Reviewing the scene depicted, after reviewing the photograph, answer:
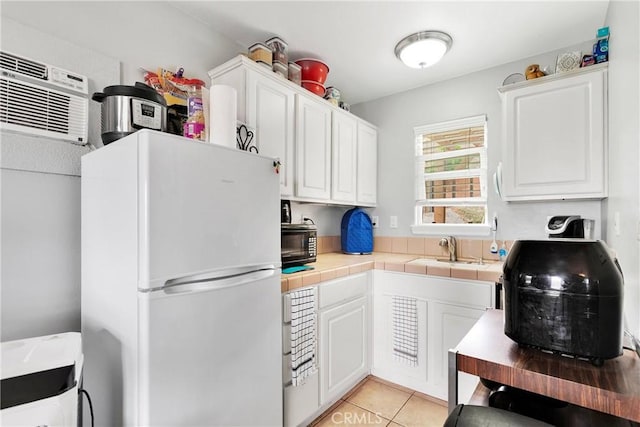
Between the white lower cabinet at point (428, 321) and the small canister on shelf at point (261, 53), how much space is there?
1677 millimetres

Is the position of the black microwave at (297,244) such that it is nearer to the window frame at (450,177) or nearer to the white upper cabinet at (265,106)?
the white upper cabinet at (265,106)

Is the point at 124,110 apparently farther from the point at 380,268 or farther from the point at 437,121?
the point at 437,121

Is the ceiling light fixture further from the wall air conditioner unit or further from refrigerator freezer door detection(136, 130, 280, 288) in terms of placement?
the wall air conditioner unit

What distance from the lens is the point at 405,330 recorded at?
2203mm

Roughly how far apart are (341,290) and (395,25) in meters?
1.75

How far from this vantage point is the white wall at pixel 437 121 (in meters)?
2.31

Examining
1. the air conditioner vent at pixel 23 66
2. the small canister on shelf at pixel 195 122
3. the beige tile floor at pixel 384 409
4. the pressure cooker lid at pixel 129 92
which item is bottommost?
the beige tile floor at pixel 384 409

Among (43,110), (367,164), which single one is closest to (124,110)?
(43,110)

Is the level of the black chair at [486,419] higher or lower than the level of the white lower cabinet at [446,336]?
higher

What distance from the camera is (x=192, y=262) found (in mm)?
1148

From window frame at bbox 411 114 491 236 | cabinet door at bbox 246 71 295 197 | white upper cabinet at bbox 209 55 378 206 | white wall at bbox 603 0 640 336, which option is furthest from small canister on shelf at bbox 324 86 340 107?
white wall at bbox 603 0 640 336

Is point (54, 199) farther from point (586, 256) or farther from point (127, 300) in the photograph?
point (586, 256)

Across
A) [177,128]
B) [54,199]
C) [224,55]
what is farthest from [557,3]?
[54,199]

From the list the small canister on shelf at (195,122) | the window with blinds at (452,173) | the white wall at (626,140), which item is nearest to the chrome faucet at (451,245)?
the window with blinds at (452,173)
